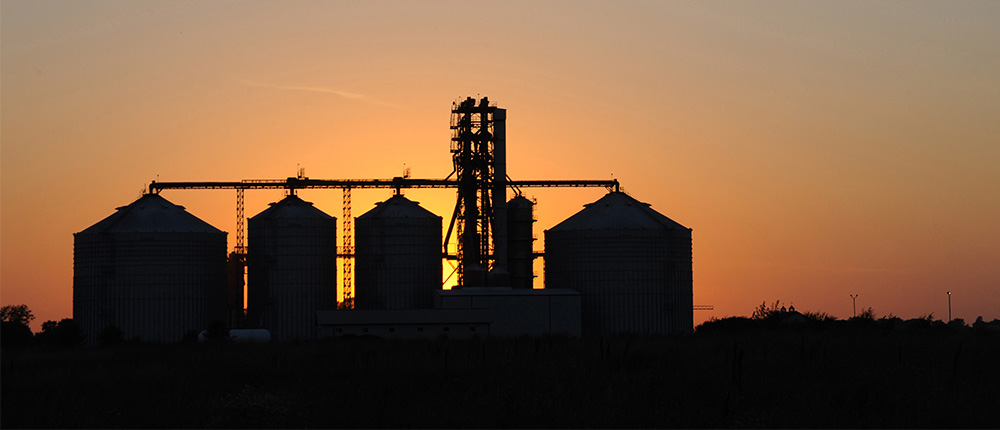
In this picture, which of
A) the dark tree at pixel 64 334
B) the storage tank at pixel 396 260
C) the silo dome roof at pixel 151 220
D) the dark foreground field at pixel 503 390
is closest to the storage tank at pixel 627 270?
the storage tank at pixel 396 260

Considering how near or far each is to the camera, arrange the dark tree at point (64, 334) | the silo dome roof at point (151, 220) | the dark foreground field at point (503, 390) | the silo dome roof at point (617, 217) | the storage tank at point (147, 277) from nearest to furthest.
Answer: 1. the dark foreground field at point (503, 390)
2. the dark tree at point (64, 334)
3. the storage tank at point (147, 277)
4. the silo dome roof at point (151, 220)
5. the silo dome roof at point (617, 217)

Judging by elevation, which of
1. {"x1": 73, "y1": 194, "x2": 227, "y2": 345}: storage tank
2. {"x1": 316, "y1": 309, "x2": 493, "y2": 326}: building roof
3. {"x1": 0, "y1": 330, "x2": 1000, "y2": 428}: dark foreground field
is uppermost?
{"x1": 73, "y1": 194, "x2": 227, "y2": 345}: storage tank

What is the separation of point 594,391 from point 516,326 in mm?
41985

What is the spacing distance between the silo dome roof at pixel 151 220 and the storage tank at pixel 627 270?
948 inches

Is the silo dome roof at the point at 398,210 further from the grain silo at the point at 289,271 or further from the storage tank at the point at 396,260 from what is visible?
the grain silo at the point at 289,271

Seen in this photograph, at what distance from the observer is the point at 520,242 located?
8425 centimetres

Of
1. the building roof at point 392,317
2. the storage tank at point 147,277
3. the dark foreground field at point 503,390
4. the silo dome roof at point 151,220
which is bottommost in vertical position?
the dark foreground field at point 503,390

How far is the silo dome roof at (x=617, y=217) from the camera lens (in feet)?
272

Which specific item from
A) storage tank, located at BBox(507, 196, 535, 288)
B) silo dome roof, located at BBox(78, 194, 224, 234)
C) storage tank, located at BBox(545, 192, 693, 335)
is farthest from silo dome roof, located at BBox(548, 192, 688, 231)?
silo dome roof, located at BBox(78, 194, 224, 234)

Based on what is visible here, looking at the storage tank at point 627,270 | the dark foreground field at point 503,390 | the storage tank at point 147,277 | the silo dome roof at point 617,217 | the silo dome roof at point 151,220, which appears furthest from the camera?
the silo dome roof at point 617,217

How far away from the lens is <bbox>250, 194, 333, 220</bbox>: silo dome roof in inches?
3194

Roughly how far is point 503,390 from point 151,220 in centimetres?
5224

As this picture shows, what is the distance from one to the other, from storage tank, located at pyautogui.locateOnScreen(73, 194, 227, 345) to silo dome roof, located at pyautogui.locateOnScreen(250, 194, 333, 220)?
12.9ft

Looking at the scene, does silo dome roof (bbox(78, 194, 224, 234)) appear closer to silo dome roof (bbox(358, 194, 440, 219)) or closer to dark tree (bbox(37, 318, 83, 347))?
dark tree (bbox(37, 318, 83, 347))
